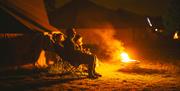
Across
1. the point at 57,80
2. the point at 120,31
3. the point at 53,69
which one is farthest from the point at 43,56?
the point at 120,31

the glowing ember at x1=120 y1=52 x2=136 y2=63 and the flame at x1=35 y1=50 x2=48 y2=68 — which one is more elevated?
the glowing ember at x1=120 y1=52 x2=136 y2=63

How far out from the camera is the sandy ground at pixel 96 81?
38.0 ft

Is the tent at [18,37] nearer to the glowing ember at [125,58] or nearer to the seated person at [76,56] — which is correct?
the seated person at [76,56]

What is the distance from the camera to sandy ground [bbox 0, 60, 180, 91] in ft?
38.0

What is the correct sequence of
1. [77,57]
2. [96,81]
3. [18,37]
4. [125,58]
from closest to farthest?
1. [96,81]
2. [77,57]
3. [18,37]
4. [125,58]

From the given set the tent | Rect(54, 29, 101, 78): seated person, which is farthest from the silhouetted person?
the tent

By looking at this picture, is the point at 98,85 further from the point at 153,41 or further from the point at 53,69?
the point at 153,41

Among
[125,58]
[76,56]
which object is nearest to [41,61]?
[76,56]

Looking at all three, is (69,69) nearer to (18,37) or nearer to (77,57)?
(77,57)

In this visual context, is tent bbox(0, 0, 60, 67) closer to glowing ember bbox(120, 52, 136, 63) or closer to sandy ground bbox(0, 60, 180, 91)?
sandy ground bbox(0, 60, 180, 91)

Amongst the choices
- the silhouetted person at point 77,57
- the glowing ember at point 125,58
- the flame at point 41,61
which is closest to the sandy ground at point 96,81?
the silhouetted person at point 77,57

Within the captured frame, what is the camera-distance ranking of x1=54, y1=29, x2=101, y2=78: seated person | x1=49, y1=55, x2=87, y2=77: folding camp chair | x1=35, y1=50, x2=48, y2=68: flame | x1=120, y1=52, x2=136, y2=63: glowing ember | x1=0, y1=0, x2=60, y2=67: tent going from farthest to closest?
x1=120, y1=52, x2=136, y2=63: glowing ember < x1=35, y1=50, x2=48, y2=68: flame < x1=49, y1=55, x2=87, y2=77: folding camp chair < x1=0, y1=0, x2=60, y2=67: tent < x1=54, y1=29, x2=101, y2=78: seated person

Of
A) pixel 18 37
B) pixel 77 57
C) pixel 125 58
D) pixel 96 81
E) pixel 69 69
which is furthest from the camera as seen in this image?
pixel 125 58

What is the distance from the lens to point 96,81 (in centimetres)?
1291
